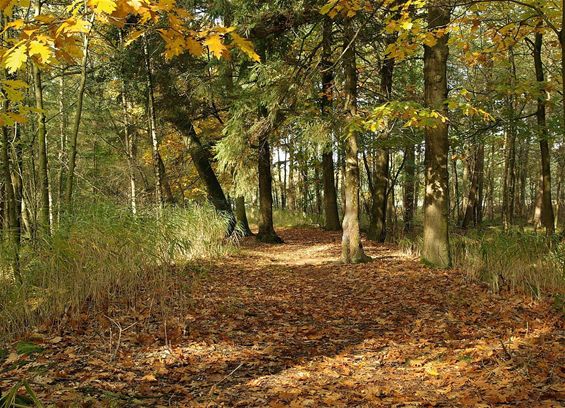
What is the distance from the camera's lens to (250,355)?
4.09 meters

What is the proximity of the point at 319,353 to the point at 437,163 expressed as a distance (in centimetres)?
503

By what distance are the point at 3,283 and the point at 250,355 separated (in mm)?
2850

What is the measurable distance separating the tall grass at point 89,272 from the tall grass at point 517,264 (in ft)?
15.2

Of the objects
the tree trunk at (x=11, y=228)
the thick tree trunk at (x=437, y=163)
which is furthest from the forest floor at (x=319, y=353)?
the thick tree trunk at (x=437, y=163)

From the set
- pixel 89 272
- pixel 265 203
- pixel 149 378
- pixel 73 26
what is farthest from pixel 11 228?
pixel 265 203

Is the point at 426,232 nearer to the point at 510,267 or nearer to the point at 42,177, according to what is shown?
the point at 510,267

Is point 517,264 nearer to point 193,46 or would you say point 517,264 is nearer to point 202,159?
point 193,46

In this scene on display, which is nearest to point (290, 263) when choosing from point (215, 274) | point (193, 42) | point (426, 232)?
point (215, 274)

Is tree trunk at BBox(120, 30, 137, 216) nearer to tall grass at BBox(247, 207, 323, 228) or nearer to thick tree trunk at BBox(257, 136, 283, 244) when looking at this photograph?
thick tree trunk at BBox(257, 136, 283, 244)

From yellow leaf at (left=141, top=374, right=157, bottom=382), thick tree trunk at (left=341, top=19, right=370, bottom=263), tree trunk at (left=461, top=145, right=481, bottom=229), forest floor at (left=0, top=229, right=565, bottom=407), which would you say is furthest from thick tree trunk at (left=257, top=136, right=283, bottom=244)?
tree trunk at (left=461, top=145, right=481, bottom=229)

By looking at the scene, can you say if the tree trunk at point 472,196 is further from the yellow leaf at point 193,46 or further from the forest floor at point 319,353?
the yellow leaf at point 193,46

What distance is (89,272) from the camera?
200 inches

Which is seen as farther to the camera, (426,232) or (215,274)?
(426,232)

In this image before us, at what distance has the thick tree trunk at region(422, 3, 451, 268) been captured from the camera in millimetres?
7867
